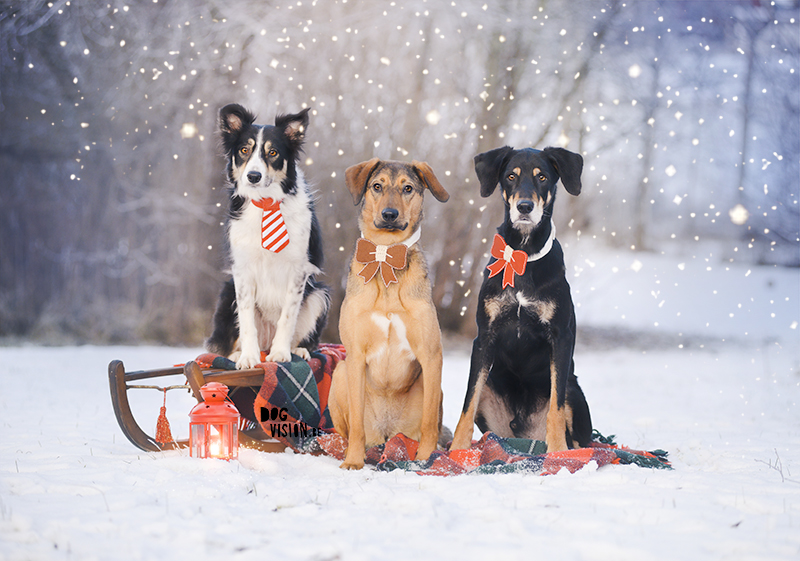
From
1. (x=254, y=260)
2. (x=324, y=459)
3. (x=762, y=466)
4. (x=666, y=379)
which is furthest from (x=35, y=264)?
(x=762, y=466)

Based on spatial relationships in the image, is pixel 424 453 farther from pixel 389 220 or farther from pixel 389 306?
pixel 389 220

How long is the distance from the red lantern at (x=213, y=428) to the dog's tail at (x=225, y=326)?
693 millimetres

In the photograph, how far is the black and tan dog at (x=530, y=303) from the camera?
317 cm

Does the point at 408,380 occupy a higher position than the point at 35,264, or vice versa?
the point at 35,264

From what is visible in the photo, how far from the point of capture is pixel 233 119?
142 inches

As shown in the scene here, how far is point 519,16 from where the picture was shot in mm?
8086

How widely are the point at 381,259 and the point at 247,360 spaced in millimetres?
945

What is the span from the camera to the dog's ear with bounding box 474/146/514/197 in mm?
3314

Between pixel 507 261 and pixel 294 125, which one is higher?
pixel 294 125

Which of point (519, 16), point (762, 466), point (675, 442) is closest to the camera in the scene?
point (762, 466)

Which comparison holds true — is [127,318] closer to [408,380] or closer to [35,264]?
[35,264]

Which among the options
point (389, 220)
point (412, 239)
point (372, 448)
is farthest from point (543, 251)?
point (372, 448)

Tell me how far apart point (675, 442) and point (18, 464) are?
3.60 meters

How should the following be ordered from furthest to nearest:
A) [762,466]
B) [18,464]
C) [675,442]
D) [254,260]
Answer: [675,442] → [254,260] → [762,466] → [18,464]
